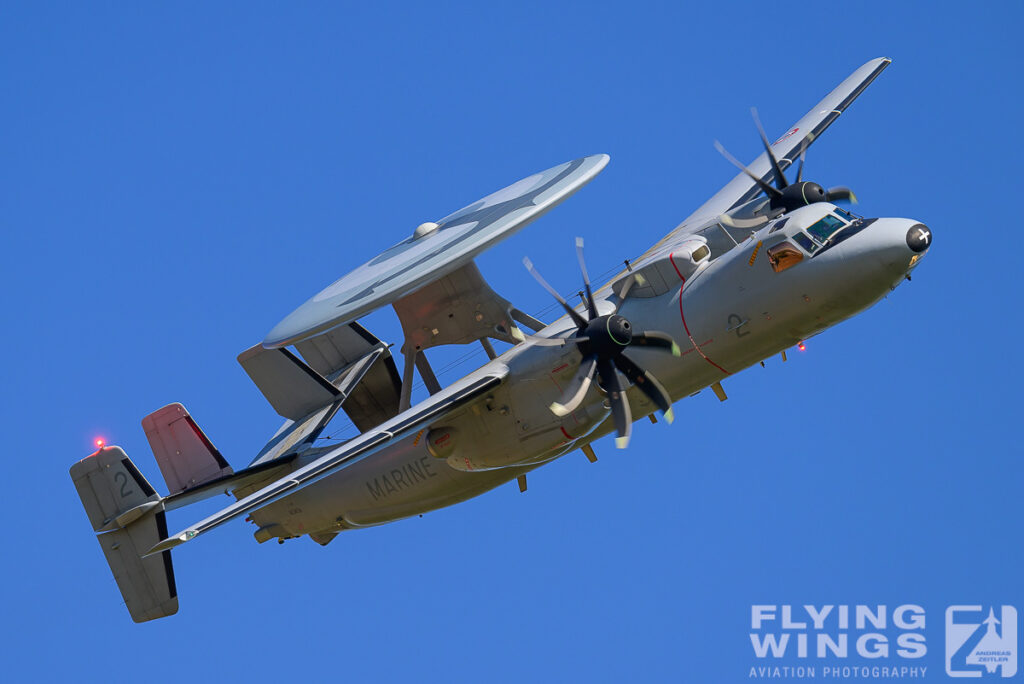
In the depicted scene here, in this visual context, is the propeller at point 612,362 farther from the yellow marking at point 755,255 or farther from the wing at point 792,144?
the wing at point 792,144

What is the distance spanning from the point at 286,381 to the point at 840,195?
17.5 metres

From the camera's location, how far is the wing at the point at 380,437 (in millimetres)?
34031

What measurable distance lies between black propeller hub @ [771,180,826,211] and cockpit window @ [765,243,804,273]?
6.89 m

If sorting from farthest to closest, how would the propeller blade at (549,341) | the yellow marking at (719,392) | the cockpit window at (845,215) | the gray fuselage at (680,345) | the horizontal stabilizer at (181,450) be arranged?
the horizontal stabilizer at (181,450) → the yellow marking at (719,392) → the propeller blade at (549,341) → the cockpit window at (845,215) → the gray fuselage at (680,345)

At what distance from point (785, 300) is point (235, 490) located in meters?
18.0

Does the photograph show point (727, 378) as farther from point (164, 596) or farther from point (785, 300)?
point (164, 596)

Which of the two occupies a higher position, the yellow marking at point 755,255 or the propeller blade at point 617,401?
the yellow marking at point 755,255

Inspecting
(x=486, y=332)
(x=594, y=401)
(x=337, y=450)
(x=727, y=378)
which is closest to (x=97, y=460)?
(x=337, y=450)

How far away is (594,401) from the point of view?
1316 inches

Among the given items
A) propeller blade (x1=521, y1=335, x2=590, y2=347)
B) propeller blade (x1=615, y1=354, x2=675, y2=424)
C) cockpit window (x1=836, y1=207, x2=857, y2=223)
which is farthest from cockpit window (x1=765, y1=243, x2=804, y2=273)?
propeller blade (x1=521, y1=335, x2=590, y2=347)

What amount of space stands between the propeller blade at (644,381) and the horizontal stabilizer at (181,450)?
14.4 meters

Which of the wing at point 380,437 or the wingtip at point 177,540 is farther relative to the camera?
the wing at point 380,437

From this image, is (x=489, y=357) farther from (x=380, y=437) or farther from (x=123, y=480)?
(x=123, y=480)

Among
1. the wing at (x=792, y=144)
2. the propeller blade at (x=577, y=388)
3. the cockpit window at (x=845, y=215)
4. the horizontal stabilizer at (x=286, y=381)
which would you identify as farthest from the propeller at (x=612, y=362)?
the horizontal stabilizer at (x=286, y=381)
